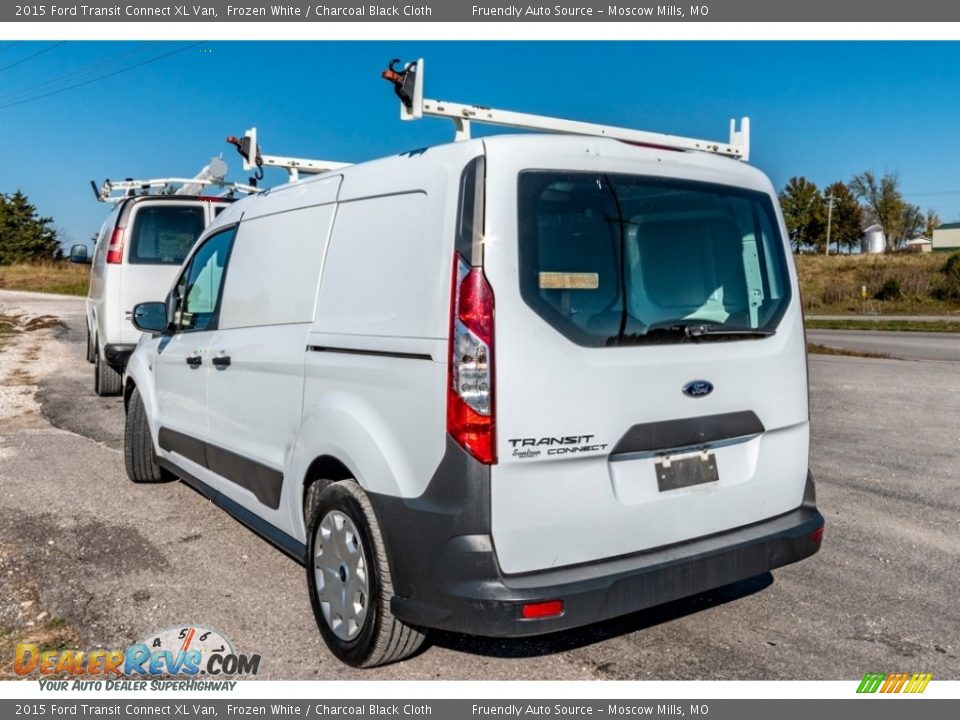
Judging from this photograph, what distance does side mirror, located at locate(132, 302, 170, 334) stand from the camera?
5.50m

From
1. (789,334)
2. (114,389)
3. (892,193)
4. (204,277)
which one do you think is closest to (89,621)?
(204,277)

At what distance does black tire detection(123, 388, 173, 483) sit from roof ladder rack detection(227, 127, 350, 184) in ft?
6.26

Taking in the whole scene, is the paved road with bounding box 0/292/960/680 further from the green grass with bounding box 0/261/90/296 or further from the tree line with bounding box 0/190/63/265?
the tree line with bounding box 0/190/63/265

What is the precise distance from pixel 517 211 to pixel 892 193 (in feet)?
229

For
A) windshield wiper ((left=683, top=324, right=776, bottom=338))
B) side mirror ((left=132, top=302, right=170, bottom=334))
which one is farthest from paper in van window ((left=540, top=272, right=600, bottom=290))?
side mirror ((left=132, top=302, right=170, bottom=334))

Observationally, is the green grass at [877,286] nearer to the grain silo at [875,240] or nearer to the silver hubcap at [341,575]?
the grain silo at [875,240]

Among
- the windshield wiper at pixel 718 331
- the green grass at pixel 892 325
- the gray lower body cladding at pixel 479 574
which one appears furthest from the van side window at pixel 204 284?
the green grass at pixel 892 325

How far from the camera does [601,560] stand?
3195 mm

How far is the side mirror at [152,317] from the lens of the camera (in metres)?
5.50

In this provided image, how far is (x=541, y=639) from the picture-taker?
380cm

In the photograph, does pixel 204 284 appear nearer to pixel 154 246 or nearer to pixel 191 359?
pixel 191 359

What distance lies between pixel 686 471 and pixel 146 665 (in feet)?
7.71

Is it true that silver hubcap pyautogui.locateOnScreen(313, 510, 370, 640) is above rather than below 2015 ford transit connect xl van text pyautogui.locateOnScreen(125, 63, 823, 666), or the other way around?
below

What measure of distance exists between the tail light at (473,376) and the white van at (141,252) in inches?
283
